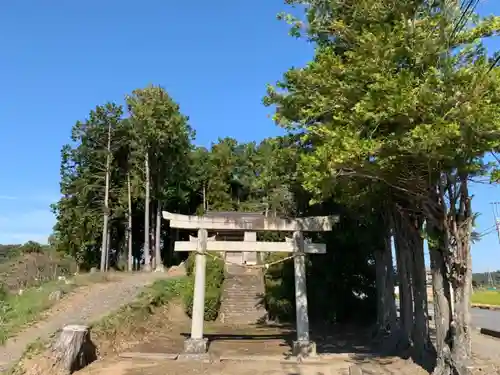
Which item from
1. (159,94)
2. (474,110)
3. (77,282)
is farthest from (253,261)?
(474,110)

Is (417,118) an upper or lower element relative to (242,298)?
upper

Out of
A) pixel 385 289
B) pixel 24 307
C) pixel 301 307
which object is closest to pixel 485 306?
pixel 385 289

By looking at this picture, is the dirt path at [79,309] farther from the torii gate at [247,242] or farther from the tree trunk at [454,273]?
the tree trunk at [454,273]

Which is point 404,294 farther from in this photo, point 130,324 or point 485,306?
point 485,306

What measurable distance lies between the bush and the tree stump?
1036 cm

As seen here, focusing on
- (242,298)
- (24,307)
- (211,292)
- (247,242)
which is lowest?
(242,298)

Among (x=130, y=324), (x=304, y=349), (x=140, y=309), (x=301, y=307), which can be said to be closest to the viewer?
(x=304, y=349)

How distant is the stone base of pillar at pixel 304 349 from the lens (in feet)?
37.3

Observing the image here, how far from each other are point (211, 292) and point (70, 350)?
38.0ft

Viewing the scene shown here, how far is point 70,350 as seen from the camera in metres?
9.34

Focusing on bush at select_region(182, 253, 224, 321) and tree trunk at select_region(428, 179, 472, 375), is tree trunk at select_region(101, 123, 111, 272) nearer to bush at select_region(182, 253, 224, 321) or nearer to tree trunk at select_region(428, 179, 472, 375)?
bush at select_region(182, 253, 224, 321)

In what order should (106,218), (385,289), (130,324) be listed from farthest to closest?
(106,218)
(130,324)
(385,289)

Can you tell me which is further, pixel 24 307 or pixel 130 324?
pixel 24 307

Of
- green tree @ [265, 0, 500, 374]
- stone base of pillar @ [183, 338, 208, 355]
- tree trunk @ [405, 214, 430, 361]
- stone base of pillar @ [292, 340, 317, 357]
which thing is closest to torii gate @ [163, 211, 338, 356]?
stone base of pillar @ [183, 338, 208, 355]
